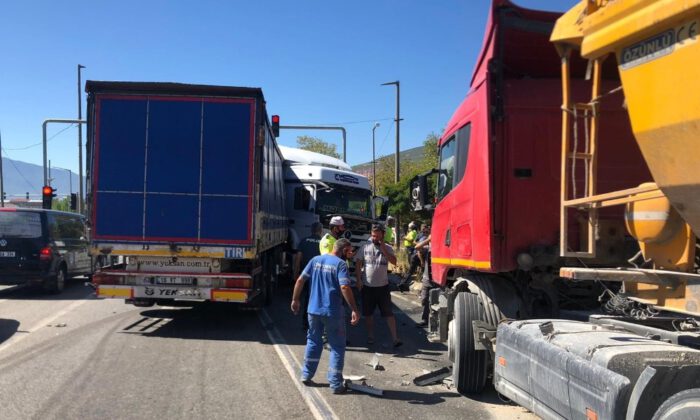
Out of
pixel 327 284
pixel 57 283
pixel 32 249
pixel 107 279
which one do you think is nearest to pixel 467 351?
pixel 327 284

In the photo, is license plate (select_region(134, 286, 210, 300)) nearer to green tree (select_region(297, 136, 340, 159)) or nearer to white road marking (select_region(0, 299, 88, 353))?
white road marking (select_region(0, 299, 88, 353))

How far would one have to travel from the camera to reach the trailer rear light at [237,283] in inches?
333

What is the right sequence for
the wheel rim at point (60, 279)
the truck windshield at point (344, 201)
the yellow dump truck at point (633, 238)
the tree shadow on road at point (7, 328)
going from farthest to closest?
Result: the truck windshield at point (344, 201) < the wheel rim at point (60, 279) < the tree shadow on road at point (7, 328) < the yellow dump truck at point (633, 238)

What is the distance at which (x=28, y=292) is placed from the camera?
13219 millimetres

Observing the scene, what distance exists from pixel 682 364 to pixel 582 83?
2260mm

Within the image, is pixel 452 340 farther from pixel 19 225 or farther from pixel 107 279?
pixel 19 225

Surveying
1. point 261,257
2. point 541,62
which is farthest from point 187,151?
point 541,62

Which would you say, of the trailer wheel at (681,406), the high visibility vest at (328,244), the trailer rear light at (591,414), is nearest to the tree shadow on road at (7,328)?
the high visibility vest at (328,244)

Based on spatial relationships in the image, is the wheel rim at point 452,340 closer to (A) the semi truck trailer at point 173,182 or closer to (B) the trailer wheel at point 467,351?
(B) the trailer wheel at point 467,351

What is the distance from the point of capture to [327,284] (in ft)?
19.9

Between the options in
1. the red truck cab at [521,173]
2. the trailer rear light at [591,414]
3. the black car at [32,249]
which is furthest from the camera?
the black car at [32,249]

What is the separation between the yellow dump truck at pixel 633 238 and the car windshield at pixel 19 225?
36.4ft

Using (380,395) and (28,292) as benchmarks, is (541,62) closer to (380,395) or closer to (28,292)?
(380,395)

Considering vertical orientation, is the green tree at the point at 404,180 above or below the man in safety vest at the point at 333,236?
above
